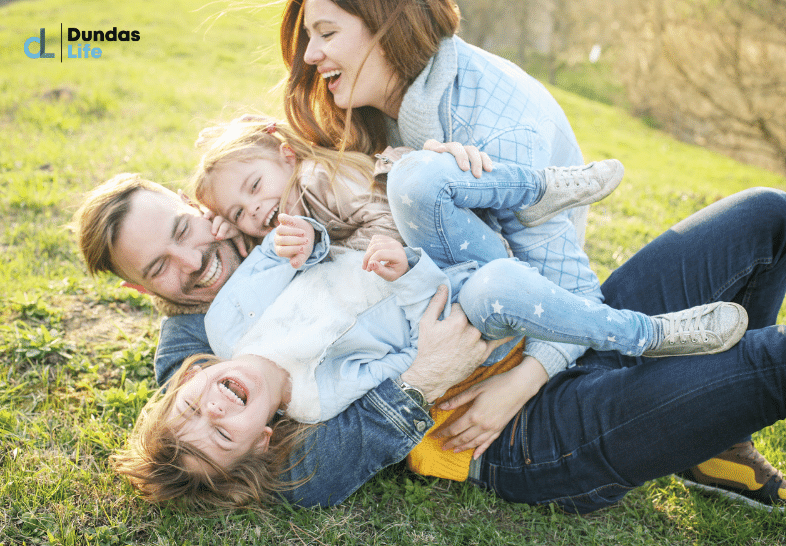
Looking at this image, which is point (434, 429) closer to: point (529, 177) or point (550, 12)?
point (529, 177)

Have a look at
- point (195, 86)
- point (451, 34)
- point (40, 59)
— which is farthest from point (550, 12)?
point (451, 34)

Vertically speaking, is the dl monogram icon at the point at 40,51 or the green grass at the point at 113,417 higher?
the dl monogram icon at the point at 40,51

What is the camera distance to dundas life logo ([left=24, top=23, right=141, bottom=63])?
10.7 metres

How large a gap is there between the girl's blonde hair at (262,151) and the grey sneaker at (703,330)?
4.72 ft

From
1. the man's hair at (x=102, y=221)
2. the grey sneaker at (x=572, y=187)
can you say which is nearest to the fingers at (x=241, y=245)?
the man's hair at (x=102, y=221)

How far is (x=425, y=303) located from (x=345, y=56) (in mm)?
1220

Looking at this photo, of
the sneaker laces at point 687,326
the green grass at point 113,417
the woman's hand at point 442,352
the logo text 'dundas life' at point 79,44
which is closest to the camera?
the sneaker laces at point 687,326

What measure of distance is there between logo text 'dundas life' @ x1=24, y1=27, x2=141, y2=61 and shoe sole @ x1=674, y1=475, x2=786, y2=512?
36.7ft

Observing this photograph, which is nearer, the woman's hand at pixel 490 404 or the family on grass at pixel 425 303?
the family on grass at pixel 425 303

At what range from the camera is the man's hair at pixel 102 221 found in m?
2.54

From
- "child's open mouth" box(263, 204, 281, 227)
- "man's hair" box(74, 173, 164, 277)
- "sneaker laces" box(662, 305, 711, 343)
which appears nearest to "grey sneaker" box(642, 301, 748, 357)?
"sneaker laces" box(662, 305, 711, 343)

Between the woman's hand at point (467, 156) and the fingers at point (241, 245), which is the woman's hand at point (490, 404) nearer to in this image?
the woman's hand at point (467, 156)

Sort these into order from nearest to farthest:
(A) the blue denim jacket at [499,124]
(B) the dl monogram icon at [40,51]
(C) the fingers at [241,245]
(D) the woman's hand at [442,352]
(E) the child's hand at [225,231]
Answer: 1. (D) the woman's hand at [442,352]
2. (A) the blue denim jacket at [499,124]
3. (E) the child's hand at [225,231]
4. (C) the fingers at [241,245]
5. (B) the dl monogram icon at [40,51]

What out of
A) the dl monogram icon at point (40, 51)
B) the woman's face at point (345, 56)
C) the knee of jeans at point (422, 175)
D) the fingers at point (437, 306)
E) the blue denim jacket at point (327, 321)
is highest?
the woman's face at point (345, 56)
